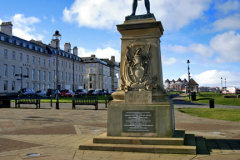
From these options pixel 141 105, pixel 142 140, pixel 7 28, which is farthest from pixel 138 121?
pixel 7 28

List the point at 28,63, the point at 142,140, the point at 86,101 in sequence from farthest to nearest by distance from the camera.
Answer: the point at 28,63 → the point at 86,101 → the point at 142,140

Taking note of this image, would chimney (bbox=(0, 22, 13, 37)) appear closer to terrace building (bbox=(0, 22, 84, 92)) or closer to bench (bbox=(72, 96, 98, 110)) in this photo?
terrace building (bbox=(0, 22, 84, 92))

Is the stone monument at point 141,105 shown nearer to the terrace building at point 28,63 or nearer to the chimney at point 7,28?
the terrace building at point 28,63

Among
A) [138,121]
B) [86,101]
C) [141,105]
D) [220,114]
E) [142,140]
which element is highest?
[141,105]

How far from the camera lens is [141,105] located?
21.6ft

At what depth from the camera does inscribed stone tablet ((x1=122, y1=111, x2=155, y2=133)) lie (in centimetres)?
639

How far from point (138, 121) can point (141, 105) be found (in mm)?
462

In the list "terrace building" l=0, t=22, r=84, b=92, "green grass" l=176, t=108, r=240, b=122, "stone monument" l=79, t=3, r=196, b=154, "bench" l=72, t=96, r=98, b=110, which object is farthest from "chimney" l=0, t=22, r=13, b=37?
"stone monument" l=79, t=3, r=196, b=154

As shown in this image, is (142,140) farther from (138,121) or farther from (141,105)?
(141,105)

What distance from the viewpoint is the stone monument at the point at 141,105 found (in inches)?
238

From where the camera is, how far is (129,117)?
6547 millimetres

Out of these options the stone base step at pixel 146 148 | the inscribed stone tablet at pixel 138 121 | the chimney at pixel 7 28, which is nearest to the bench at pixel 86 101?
the inscribed stone tablet at pixel 138 121

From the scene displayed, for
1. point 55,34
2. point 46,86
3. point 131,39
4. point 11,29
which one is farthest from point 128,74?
point 46,86

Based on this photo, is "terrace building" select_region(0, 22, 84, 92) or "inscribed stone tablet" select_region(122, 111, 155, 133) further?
"terrace building" select_region(0, 22, 84, 92)
